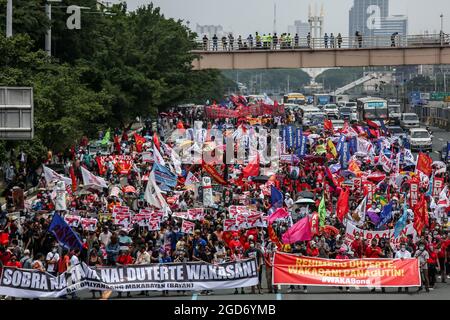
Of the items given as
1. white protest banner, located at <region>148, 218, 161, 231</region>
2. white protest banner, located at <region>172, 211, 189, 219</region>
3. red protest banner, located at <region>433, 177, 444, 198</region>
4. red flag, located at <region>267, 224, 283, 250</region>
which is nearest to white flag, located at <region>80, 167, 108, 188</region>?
white protest banner, located at <region>172, 211, 189, 219</region>

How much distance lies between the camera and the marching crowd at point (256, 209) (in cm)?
2298

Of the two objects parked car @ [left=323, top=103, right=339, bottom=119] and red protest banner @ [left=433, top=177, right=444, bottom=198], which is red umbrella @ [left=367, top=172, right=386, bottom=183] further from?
parked car @ [left=323, top=103, right=339, bottom=119]

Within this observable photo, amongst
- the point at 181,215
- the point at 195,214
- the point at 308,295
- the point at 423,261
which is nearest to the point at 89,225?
the point at 195,214

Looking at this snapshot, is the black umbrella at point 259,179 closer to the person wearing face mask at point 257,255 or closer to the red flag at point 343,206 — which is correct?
the red flag at point 343,206

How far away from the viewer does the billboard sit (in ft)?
80.3

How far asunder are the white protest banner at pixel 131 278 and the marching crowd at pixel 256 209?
1.73 ft

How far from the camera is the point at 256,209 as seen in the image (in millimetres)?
32688

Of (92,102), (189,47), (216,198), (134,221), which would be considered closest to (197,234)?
(134,221)

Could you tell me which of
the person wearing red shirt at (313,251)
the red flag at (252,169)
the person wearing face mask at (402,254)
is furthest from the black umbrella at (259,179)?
the person wearing face mask at (402,254)

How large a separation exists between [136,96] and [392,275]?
153 feet

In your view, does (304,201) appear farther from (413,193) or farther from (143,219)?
(143,219)
